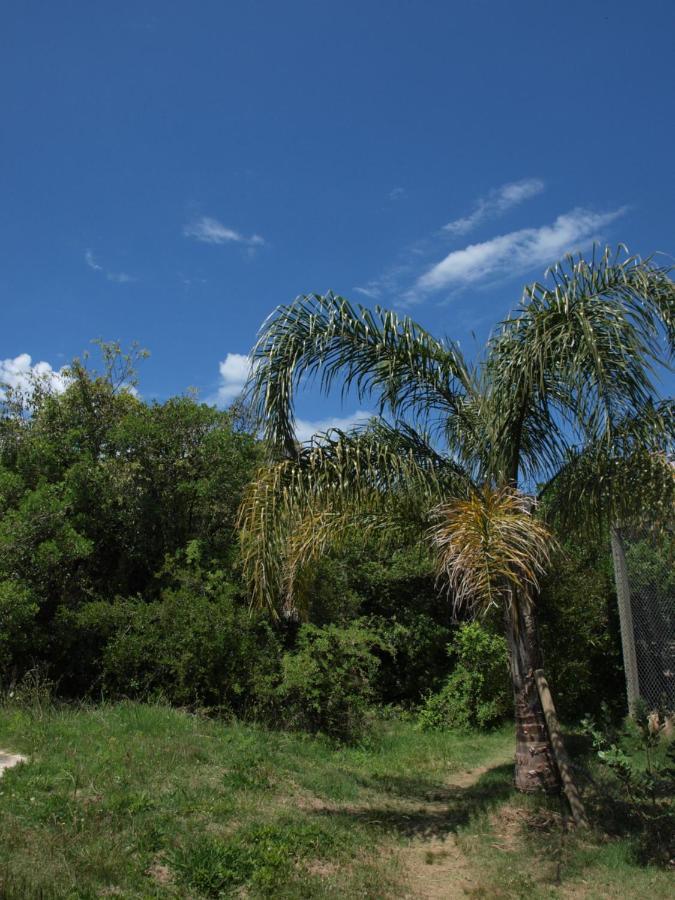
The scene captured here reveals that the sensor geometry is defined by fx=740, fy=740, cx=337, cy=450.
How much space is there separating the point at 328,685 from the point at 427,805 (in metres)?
2.50

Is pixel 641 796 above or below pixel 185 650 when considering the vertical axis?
below

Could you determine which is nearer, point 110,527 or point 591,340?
point 591,340

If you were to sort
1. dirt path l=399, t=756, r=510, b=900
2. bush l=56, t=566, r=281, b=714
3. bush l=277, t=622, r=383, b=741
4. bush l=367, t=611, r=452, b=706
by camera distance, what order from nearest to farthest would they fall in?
dirt path l=399, t=756, r=510, b=900
bush l=277, t=622, r=383, b=741
bush l=56, t=566, r=281, b=714
bush l=367, t=611, r=452, b=706

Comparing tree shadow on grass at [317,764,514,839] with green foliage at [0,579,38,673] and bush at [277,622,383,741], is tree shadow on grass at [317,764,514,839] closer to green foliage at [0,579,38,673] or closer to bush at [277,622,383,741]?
bush at [277,622,383,741]

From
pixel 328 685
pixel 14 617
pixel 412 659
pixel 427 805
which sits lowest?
pixel 427 805

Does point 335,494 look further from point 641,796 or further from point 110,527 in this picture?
point 110,527

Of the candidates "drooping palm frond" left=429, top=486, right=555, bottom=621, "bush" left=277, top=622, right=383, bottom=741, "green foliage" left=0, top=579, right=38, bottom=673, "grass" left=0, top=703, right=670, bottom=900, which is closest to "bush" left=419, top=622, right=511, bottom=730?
"bush" left=277, top=622, right=383, bottom=741

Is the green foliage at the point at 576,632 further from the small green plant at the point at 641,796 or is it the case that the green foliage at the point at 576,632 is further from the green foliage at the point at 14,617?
the green foliage at the point at 14,617

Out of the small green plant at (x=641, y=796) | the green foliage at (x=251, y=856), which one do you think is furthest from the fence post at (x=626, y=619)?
the green foliage at (x=251, y=856)

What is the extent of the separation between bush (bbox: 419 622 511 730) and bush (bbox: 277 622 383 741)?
187 cm

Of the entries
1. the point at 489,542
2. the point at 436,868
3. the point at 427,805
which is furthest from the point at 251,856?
the point at 489,542

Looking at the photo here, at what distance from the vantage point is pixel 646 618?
10.3 m

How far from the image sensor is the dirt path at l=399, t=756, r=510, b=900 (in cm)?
538

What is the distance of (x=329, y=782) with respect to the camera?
7582mm
